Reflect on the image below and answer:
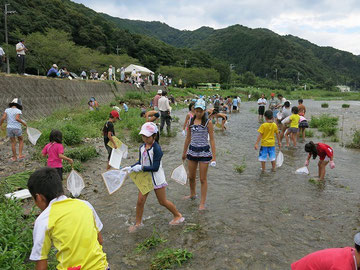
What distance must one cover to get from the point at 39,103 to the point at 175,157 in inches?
330

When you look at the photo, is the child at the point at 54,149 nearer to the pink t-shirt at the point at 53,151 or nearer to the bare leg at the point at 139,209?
the pink t-shirt at the point at 53,151

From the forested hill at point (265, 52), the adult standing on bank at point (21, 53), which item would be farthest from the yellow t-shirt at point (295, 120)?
the forested hill at point (265, 52)

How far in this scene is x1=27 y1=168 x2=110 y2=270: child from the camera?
1.91 meters

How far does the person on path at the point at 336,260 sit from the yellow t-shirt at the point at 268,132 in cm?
509

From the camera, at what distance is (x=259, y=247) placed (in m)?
3.82

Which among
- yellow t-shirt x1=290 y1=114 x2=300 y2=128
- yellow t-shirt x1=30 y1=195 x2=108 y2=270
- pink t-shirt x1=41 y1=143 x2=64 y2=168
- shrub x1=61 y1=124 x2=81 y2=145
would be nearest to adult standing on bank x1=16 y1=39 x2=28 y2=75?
shrub x1=61 y1=124 x2=81 y2=145

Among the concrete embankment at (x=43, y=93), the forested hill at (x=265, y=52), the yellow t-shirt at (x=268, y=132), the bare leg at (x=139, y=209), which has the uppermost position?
the forested hill at (x=265, y=52)

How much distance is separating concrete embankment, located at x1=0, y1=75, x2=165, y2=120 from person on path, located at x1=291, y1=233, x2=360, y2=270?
40.5ft

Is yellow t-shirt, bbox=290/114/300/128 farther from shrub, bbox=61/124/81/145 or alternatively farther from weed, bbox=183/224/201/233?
shrub, bbox=61/124/81/145

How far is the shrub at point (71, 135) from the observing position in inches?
358

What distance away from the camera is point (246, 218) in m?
4.73

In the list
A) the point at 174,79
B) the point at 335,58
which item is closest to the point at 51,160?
the point at 174,79

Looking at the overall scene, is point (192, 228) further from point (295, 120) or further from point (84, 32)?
point (84, 32)

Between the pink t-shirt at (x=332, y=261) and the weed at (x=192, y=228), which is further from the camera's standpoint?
the weed at (x=192, y=228)
